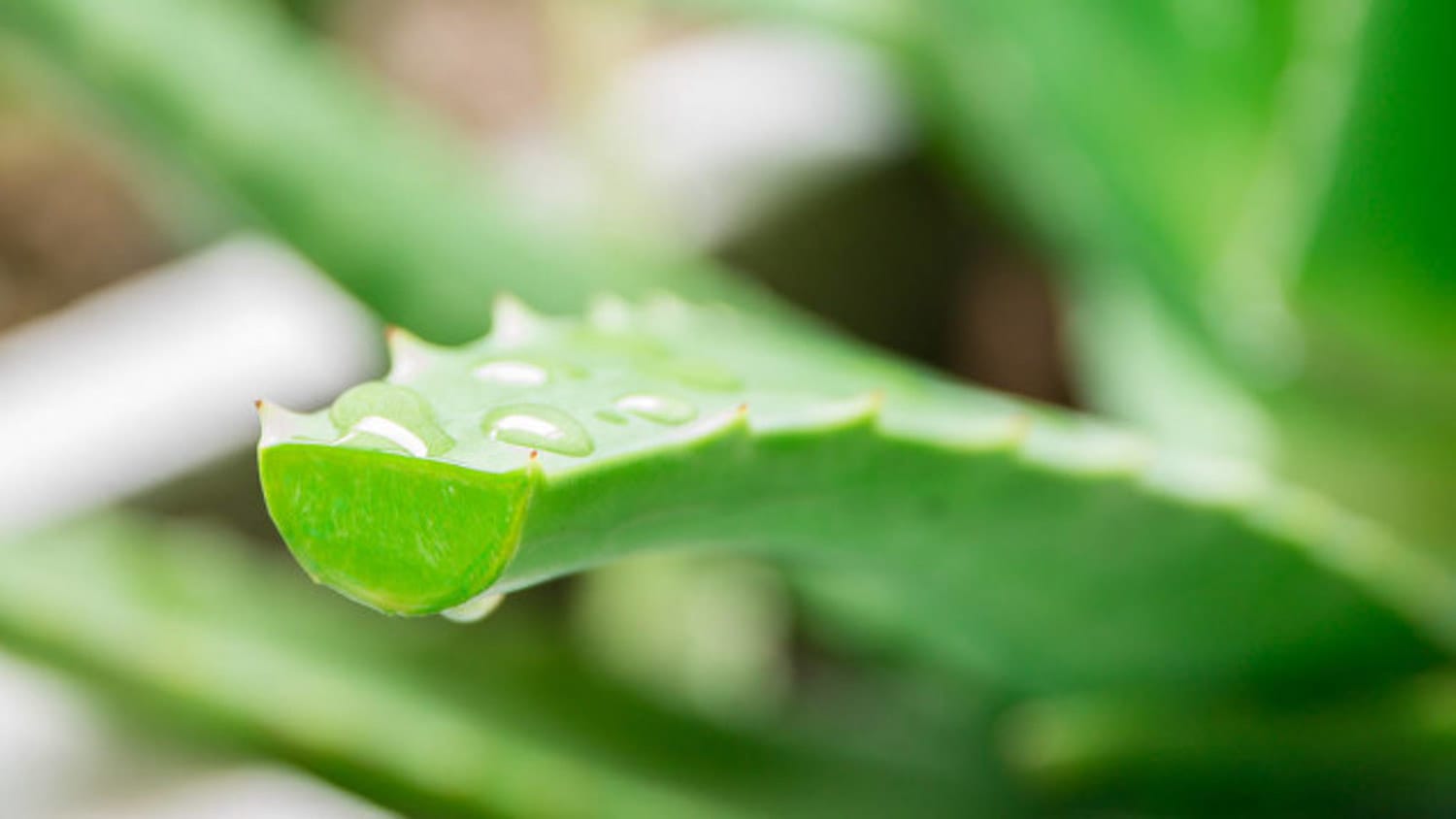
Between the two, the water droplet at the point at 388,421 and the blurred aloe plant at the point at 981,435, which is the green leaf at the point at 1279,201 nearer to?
the blurred aloe plant at the point at 981,435

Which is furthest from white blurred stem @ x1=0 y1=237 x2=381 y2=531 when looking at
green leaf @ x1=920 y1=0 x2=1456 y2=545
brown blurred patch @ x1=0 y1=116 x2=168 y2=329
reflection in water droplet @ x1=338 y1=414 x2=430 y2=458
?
reflection in water droplet @ x1=338 y1=414 x2=430 y2=458

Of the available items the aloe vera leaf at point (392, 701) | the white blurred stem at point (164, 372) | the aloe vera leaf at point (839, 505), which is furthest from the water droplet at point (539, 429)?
the white blurred stem at point (164, 372)

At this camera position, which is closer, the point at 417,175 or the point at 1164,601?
the point at 1164,601

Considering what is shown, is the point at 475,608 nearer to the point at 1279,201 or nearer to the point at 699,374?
the point at 699,374

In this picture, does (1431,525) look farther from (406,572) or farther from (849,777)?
(406,572)

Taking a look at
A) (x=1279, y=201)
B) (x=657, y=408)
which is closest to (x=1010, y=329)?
(x=1279, y=201)

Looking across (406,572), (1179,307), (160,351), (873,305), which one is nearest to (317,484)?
(406,572)
